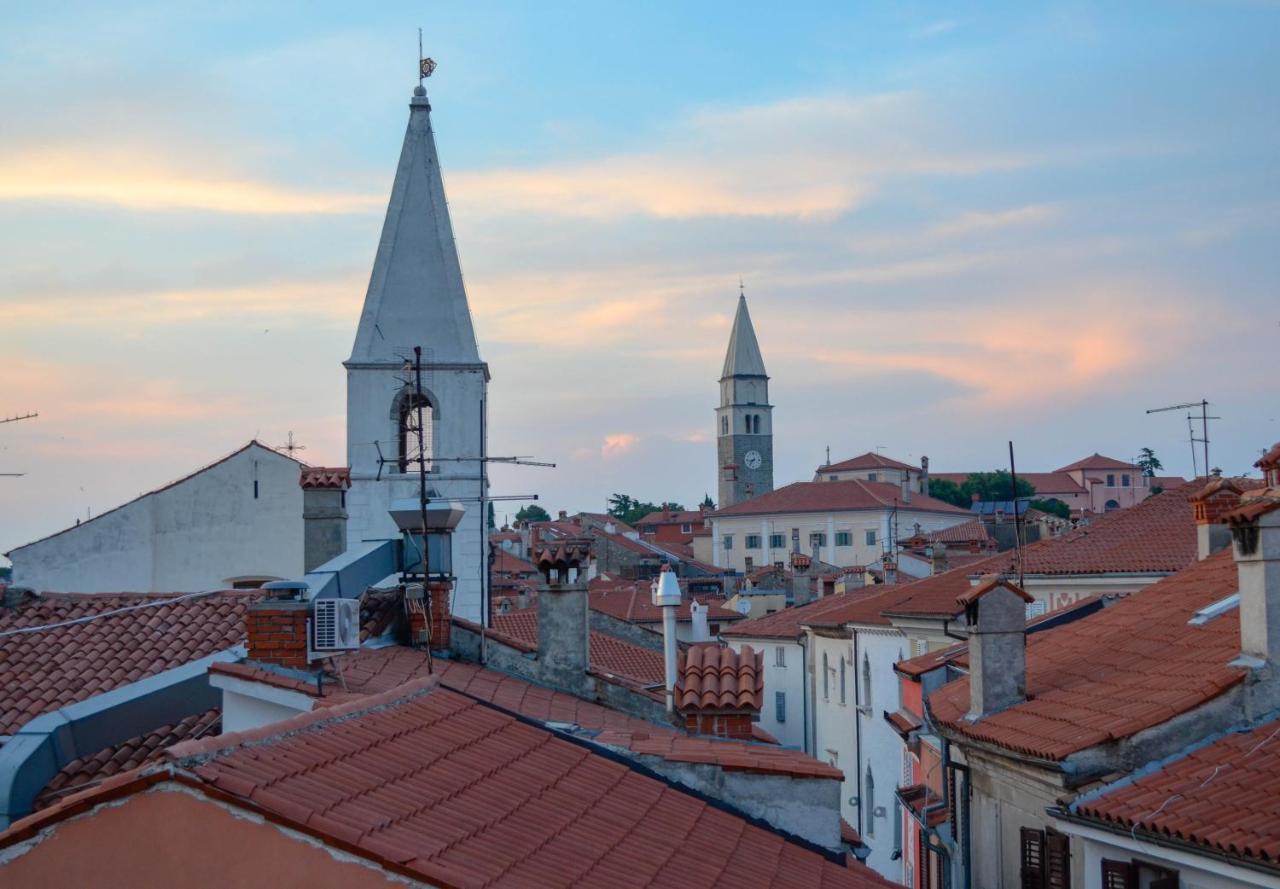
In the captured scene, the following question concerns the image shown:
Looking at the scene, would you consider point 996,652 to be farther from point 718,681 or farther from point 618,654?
point 618,654

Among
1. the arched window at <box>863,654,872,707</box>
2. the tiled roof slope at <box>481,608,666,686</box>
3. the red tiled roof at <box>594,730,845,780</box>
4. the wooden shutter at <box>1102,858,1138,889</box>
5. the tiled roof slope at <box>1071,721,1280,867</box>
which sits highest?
the red tiled roof at <box>594,730,845,780</box>

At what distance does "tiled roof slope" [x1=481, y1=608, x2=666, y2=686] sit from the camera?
28.1 m

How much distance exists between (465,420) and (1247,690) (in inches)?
799

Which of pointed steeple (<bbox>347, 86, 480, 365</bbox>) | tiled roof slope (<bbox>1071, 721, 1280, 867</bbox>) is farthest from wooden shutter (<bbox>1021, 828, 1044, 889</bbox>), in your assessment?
pointed steeple (<bbox>347, 86, 480, 365</bbox>)

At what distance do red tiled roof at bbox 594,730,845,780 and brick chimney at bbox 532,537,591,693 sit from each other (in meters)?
3.26

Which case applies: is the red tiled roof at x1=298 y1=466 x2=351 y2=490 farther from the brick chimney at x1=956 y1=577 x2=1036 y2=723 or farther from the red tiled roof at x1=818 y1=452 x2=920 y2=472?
the red tiled roof at x1=818 y1=452 x2=920 y2=472

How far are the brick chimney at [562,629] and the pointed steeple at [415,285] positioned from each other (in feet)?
53.0

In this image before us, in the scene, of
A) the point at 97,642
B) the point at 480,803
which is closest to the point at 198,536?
the point at 97,642

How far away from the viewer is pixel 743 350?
162 m

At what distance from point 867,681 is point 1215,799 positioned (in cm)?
2344

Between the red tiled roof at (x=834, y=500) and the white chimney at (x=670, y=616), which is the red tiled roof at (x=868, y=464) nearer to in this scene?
the red tiled roof at (x=834, y=500)

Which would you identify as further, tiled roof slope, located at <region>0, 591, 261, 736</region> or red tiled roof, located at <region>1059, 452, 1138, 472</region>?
red tiled roof, located at <region>1059, 452, 1138, 472</region>

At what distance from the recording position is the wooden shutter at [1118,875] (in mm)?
10633

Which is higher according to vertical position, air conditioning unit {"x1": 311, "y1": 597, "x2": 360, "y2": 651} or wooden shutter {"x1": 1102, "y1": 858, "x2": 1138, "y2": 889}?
air conditioning unit {"x1": 311, "y1": 597, "x2": 360, "y2": 651}
